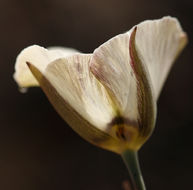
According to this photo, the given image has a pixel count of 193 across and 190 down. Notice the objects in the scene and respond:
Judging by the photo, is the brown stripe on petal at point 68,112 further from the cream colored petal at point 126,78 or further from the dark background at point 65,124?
the dark background at point 65,124

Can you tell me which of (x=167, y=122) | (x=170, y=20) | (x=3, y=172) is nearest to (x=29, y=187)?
(x=3, y=172)

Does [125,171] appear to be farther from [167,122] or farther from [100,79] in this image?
[100,79]

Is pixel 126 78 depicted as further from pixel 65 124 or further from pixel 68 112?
pixel 65 124

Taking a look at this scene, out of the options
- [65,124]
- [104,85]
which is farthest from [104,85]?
[65,124]

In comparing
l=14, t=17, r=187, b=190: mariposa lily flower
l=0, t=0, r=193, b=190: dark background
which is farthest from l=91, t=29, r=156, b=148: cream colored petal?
l=0, t=0, r=193, b=190: dark background

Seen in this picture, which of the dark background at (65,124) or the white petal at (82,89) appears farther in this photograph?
the dark background at (65,124)

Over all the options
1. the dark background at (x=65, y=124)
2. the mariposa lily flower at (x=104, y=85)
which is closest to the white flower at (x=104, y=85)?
the mariposa lily flower at (x=104, y=85)
